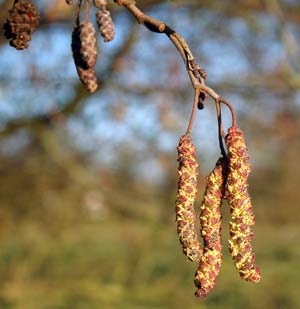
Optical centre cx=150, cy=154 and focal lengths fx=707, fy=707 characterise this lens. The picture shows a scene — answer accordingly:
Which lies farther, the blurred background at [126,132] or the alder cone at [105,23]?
Result: the blurred background at [126,132]

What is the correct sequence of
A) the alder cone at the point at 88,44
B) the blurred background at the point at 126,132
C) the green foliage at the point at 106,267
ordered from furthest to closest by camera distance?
the green foliage at the point at 106,267, the blurred background at the point at 126,132, the alder cone at the point at 88,44

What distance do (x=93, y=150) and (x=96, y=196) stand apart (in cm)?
A: 41

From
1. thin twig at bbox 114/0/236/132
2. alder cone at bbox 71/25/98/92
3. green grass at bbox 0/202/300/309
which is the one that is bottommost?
alder cone at bbox 71/25/98/92

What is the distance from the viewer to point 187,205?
1.03m

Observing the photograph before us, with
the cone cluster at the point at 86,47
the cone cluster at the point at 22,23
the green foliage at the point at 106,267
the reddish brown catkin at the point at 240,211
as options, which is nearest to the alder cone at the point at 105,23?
the cone cluster at the point at 86,47

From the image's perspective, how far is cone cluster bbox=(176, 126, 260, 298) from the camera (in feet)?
3.36

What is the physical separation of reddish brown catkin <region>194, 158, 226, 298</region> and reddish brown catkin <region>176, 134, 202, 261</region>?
2 centimetres

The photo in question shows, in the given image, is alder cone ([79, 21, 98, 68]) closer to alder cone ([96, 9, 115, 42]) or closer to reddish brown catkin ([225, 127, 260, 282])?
alder cone ([96, 9, 115, 42])

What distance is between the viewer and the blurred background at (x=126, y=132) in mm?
5012

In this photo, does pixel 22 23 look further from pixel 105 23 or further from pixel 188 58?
pixel 188 58

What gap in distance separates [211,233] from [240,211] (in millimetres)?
56

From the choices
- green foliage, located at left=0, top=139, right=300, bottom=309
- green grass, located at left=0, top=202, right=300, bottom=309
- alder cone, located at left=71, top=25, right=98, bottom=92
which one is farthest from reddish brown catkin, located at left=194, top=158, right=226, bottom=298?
green grass, located at left=0, top=202, right=300, bottom=309

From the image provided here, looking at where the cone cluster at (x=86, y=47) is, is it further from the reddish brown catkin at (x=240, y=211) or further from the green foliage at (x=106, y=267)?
the green foliage at (x=106, y=267)

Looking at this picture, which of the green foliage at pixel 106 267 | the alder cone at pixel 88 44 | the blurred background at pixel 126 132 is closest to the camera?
the alder cone at pixel 88 44
